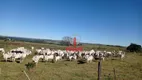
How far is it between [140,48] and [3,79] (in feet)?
216

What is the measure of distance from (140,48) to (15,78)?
6490 cm

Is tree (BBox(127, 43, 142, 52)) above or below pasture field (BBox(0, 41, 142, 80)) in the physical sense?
above

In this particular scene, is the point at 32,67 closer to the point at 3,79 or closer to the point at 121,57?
the point at 3,79

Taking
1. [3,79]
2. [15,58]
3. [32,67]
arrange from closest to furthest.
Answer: [3,79]
[32,67]
[15,58]

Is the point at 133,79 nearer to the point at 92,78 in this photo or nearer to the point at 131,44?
the point at 92,78

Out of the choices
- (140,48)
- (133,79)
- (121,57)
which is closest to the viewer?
(133,79)

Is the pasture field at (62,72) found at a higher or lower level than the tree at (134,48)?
lower

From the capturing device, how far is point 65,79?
18078mm

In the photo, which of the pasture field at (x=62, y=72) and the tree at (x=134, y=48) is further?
the tree at (x=134, y=48)

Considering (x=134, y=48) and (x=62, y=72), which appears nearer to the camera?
(x=62, y=72)

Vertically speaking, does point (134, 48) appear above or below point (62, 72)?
above

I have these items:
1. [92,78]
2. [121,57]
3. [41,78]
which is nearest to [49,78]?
[41,78]

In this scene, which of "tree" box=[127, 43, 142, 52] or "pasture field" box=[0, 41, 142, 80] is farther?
"tree" box=[127, 43, 142, 52]

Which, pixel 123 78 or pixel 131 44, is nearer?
pixel 123 78
